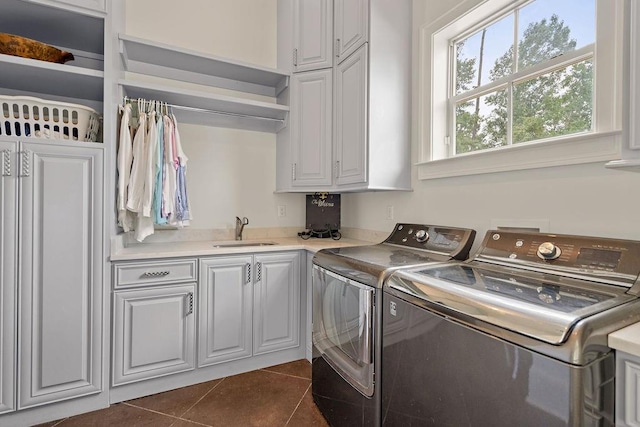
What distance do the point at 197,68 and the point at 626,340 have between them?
287 cm

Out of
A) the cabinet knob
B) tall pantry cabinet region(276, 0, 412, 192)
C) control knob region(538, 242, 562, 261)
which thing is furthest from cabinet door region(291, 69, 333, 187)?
the cabinet knob

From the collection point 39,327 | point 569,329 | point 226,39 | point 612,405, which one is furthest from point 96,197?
point 612,405

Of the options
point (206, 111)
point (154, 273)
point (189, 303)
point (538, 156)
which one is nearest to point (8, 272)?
point (154, 273)

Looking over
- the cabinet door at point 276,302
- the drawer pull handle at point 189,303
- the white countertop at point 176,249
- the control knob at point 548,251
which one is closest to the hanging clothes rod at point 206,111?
the white countertop at point 176,249

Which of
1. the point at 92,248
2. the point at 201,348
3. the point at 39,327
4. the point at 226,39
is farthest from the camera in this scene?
the point at 226,39

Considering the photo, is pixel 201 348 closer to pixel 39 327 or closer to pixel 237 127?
pixel 39 327

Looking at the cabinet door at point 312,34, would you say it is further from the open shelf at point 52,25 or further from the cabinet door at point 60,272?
the cabinet door at point 60,272

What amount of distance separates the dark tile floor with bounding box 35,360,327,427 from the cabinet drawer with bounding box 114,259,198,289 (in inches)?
27.8

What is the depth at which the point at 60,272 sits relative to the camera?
5.82 ft

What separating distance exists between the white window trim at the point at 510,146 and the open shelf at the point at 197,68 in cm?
119

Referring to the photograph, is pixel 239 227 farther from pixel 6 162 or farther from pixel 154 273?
pixel 6 162

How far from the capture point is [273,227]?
9.77ft

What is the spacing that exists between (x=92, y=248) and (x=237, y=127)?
1.47m

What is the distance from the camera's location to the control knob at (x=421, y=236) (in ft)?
6.56
